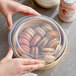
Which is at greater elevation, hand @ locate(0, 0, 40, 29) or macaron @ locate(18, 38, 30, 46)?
hand @ locate(0, 0, 40, 29)

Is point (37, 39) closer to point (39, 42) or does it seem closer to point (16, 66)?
point (39, 42)

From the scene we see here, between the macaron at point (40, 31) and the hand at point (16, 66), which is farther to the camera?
the macaron at point (40, 31)

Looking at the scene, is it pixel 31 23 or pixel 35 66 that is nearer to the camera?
pixel 35 66

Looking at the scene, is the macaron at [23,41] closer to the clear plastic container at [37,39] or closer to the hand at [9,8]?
the clear plastic container at [37,39]

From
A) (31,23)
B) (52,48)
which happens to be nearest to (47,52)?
(52,48)

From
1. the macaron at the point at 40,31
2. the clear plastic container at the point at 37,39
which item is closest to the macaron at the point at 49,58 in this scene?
the clear plastic container at the point at 37,39

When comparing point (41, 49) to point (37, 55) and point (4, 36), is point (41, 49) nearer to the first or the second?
point (37, 55)

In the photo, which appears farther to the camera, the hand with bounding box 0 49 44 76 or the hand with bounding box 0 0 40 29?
the hand with bounding box 0 0 40 29

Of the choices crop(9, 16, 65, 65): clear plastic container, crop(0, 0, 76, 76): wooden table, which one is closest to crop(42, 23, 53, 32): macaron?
crop(9, 16, 65, 65): clear plastic container

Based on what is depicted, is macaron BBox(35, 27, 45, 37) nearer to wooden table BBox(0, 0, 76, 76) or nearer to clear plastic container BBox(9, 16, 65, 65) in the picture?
clear plastic container BBox(9, 16, 65, 65)
